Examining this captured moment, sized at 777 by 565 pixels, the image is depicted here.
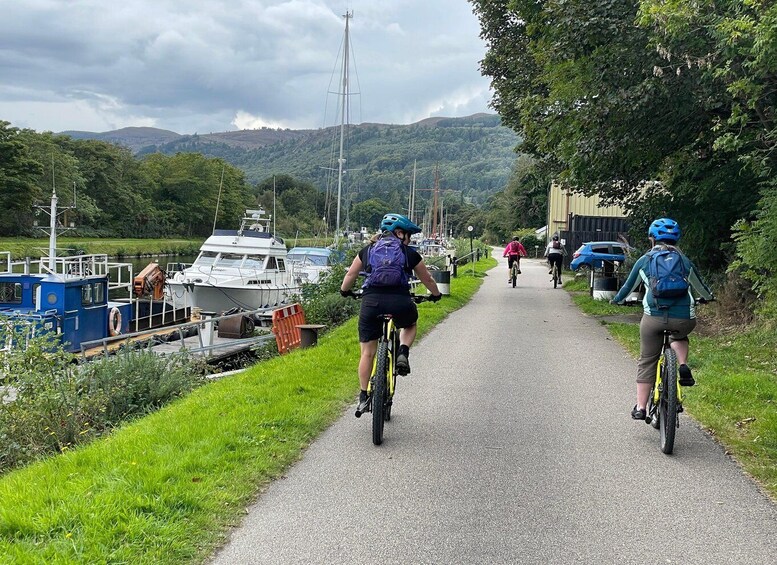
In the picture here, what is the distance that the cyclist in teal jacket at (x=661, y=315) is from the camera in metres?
6.20

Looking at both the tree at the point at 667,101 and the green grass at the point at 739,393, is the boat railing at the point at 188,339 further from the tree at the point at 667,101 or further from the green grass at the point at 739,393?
the green grass at the point at 739,393

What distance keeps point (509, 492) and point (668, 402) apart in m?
1.70

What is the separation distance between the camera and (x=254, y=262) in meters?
28.3

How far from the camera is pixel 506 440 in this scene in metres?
6.43

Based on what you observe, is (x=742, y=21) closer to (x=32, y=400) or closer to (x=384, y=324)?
(x=384, y=324)

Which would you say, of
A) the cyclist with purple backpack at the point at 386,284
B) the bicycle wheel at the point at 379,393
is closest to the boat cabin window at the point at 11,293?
the cyclist with purple backpack at the point at 386,284

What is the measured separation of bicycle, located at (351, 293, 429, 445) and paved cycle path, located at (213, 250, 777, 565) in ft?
0.77

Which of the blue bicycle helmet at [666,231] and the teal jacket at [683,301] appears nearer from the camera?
the teal jacket at [683,301]

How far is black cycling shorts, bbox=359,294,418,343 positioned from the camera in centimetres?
629

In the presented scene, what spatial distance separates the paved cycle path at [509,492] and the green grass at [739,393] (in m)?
0.19

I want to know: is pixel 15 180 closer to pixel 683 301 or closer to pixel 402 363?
pixel 402 363

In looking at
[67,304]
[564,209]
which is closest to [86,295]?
[67,304]

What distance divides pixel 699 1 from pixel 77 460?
27.5 feet

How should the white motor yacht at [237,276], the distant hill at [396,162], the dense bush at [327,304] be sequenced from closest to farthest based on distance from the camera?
1. the dense bush at [327,304]
2. the white motor yacht at [237,276]
3. the distant hill at [396,162]
